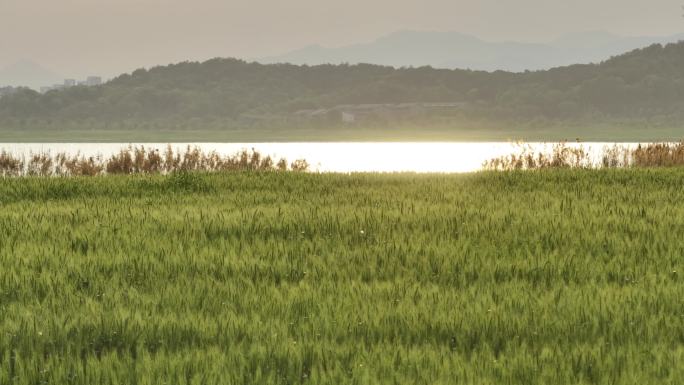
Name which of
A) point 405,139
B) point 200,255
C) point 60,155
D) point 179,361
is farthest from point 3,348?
point 405,139

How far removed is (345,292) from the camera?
23.7 feet

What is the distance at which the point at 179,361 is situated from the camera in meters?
5.20

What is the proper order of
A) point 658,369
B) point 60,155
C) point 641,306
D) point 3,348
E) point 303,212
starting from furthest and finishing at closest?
1. point 60,155
2. point 303,212
3. point 641,306
4. point 3,348
5. point 658,369

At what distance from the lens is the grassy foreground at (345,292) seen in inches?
206

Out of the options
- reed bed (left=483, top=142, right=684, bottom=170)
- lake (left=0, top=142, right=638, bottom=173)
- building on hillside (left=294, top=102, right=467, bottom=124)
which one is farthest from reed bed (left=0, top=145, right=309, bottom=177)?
building on hillside (left=294, top=102, right=467, bottom=124)

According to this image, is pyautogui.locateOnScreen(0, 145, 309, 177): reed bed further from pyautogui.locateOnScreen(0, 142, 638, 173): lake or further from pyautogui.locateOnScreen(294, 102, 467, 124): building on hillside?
pyautogui.locateOnScreen(294, 102, 467, 124): building on hillside

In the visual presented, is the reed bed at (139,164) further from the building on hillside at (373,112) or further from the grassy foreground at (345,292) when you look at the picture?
the building on hillside at (373,112)

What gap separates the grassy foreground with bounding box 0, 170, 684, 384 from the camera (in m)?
5.23

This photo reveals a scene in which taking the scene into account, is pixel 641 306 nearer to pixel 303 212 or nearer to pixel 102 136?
pixel 303 212

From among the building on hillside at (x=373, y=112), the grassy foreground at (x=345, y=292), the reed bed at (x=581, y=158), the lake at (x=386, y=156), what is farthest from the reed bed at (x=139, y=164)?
the building on hillside at (x=373, y=112)

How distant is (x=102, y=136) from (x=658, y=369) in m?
165

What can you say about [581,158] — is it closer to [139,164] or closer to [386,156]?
[139,164]

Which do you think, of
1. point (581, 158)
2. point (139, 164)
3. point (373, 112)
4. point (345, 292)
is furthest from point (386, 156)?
point (373, 112)

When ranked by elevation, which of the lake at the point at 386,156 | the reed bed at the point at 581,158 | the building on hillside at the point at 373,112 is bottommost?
the lake at the point at 386,156
